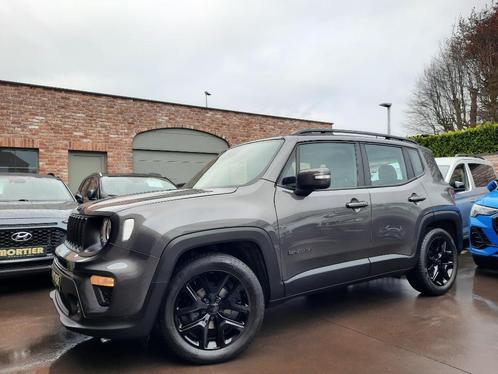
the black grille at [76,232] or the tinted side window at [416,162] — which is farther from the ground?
the tinted side window at [416,162]

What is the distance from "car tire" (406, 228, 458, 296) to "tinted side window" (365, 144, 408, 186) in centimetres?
74

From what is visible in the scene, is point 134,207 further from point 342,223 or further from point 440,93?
point 440,93

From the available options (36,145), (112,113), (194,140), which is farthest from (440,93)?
(36,145)

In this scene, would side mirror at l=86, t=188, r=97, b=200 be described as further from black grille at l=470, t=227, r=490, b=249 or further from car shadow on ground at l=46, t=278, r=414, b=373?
black grille at l=470, t=227, r=490, b=249

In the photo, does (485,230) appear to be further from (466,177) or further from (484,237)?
(466,177)

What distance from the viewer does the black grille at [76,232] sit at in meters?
3.13

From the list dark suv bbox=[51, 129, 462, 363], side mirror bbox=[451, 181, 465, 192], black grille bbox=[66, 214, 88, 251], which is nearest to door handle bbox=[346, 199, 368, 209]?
dark suv bbox=[51, 129, 462, 363]

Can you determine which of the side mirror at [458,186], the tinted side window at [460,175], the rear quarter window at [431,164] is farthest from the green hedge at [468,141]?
the rear quarter window at [431,164]

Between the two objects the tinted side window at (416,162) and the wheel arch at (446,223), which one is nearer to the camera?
the wheel arch at (446,223)

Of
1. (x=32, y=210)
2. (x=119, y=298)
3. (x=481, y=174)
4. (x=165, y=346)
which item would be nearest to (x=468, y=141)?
(x=481, y=174)

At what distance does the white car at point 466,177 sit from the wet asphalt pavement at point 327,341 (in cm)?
266

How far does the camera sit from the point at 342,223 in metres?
3.71

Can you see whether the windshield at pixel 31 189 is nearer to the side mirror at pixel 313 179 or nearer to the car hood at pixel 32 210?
the car hood at pixel 32 210

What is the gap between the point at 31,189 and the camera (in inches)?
253
